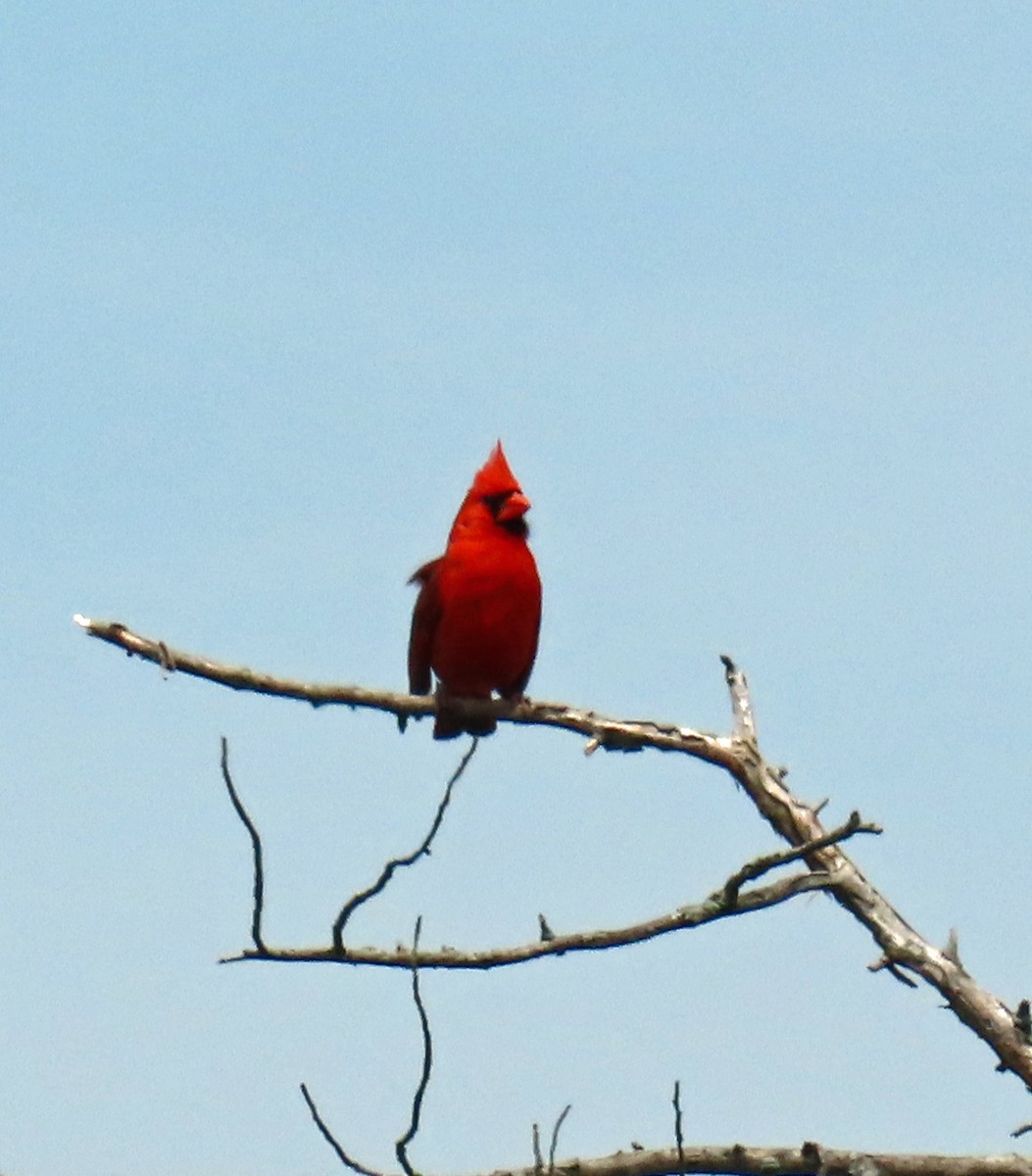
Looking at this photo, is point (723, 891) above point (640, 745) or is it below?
below

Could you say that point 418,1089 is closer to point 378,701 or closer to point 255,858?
point 255,858

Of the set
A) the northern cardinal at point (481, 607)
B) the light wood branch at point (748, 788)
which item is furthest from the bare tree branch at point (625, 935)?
the northern cardinal at point (481, 607)

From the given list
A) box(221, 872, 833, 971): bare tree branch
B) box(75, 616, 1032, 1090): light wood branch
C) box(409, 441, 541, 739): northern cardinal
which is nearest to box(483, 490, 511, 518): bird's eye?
box(409, 441, 541, 739): northern cardinal

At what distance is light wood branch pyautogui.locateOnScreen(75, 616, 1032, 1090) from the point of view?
6461 mm

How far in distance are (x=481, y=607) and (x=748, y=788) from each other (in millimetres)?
2223

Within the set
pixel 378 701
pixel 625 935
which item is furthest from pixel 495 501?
pixel 625 935

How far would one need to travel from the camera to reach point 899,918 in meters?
6.76

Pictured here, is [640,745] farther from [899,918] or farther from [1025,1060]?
[1025,1060]

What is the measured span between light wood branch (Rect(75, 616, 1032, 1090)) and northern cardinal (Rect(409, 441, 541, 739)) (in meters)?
1.01

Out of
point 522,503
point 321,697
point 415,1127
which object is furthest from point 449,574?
point 415,1127

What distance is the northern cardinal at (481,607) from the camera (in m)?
9.18

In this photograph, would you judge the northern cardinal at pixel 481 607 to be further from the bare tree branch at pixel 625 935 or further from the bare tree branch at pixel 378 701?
the bare tree branch at pixel 625 935

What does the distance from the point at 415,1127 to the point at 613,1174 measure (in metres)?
1.58

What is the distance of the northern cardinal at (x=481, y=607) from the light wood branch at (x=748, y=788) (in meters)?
1.01
